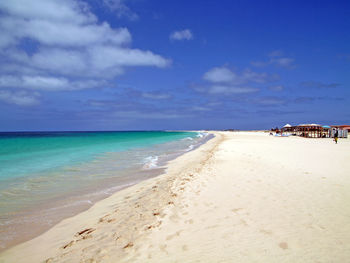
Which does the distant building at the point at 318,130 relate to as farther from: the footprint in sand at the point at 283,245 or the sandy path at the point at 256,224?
the footprint in sand at the point at 283,245

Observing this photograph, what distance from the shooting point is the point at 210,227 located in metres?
3.62

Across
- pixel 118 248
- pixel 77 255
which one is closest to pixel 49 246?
pixel 77 255

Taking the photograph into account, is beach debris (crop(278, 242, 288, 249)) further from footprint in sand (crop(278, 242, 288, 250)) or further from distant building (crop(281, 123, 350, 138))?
distant building (crop(281, 123, 350, 138))

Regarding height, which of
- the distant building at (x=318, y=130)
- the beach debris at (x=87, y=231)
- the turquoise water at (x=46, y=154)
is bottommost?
the turquoise water at (x=46, y=154)

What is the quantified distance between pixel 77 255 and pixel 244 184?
502 cm

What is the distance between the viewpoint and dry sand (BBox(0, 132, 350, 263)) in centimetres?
288

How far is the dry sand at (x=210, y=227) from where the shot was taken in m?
2.88

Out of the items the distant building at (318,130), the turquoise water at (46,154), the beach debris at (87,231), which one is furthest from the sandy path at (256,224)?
the distant building at (318,130)

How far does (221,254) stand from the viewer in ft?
9.29

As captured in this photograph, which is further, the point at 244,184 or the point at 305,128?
the point at 305,128

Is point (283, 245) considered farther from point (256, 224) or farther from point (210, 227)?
point (210, 227)

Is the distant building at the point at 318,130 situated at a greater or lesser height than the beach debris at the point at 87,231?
greater

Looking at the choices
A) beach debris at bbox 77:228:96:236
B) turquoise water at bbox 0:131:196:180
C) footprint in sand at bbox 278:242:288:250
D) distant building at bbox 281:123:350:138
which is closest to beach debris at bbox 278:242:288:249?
footprint in sand at bbox 278:242:288:250

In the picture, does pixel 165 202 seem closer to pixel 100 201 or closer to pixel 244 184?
pixel 100 201
